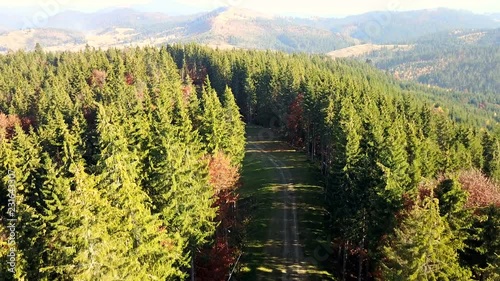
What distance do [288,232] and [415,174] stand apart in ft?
55.2

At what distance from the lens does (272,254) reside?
4525 cm

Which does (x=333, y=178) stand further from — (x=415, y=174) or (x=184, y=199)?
(x=184, y=199)

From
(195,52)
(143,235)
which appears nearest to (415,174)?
(143,235)

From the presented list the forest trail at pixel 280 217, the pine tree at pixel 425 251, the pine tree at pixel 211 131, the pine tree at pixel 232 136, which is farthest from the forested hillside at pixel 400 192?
the pine tree at pixel 211 131

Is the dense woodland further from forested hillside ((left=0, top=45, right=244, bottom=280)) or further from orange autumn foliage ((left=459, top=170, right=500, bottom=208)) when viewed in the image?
orange autumn foliage ((left=459, top=170, right=500, bottom=208))

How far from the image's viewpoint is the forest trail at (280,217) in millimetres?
42594

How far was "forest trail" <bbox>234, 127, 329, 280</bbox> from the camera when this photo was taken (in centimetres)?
4259

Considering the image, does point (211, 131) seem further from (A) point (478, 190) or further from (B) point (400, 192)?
(A) point (478, 190)

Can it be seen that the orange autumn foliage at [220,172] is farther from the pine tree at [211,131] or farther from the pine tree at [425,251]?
the pine tree at [425,251]

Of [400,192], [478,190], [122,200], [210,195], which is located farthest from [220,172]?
[478,190]

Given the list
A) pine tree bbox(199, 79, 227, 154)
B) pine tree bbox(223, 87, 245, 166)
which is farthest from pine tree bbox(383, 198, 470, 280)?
pine tree bbox(223, 87, 245, 166)

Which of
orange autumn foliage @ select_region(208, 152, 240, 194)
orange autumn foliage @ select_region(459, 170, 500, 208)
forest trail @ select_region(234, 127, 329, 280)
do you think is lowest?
forest trail @ select_region(234, 127, 329, 280)

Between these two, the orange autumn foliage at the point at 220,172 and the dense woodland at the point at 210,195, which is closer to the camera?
the dense woodland at the point at 210,195

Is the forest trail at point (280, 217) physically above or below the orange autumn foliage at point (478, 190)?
below
